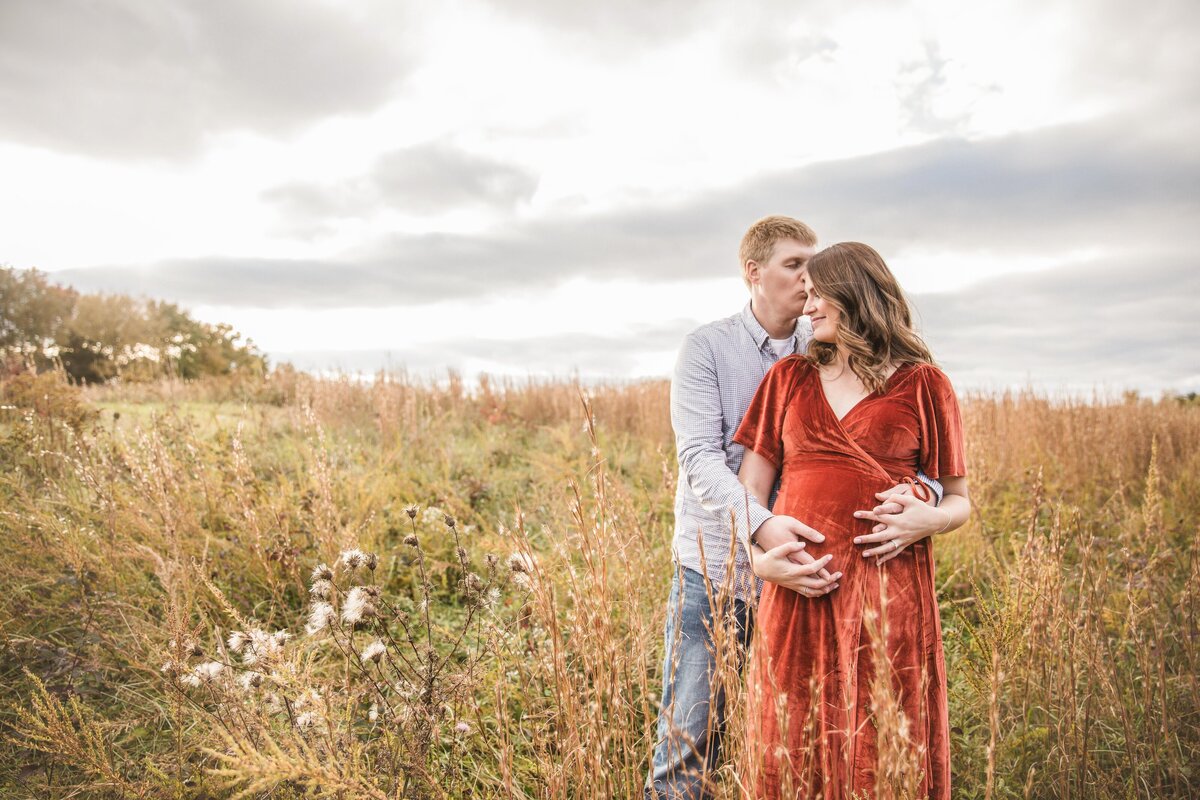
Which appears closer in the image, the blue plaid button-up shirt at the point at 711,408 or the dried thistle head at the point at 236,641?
the dried thistle head at the point at 236,641

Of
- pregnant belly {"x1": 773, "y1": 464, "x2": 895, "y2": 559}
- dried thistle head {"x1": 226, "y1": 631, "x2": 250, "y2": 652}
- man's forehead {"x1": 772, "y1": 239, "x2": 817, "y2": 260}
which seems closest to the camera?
pregnant belly {"x1": 773, "y1": 464, "x2": 895, "y2": 559}

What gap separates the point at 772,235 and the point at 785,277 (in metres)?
0.17

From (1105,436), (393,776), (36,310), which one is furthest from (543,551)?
(36,310)

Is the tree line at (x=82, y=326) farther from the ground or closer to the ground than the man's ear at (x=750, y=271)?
farther from the ground

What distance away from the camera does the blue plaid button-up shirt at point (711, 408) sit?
2.36m

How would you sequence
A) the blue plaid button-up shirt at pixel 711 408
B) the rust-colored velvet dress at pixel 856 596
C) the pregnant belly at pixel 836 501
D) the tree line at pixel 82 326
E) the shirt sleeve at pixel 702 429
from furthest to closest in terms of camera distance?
the tree line at pixel 82 326 < the blue plaid button-up shirt at pixel 711 408 < the shirt sleeve at pixel 702 429 < the pregnant belly at pixel 836 501 < the rust-colored velvet dress at pixel 856 596

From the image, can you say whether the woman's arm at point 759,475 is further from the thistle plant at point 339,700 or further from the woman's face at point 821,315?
the thistle plant at point 339,700

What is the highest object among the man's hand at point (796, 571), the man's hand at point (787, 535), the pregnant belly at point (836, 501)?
the pregnant belly at point (836, 501)

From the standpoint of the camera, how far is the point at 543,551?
514 centimetres

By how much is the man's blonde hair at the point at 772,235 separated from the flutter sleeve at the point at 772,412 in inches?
21.2

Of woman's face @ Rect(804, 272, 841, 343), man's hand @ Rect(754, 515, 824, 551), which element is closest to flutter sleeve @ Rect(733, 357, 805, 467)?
woman's face @ Rect(804, 272, 841, 343)

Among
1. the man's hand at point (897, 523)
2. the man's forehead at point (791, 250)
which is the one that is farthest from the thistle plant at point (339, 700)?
the man's forehead at point (791, 250)

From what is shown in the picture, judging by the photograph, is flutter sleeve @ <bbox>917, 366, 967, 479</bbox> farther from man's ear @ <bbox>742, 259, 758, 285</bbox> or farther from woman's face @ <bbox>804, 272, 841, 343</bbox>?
man's ear @ <bbox>742, 259, 758, 285</bbox>

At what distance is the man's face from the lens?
2.47 meters
